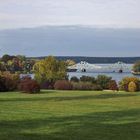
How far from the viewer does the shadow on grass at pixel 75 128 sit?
1200 cm

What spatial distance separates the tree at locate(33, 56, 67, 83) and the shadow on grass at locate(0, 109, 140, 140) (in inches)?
1042

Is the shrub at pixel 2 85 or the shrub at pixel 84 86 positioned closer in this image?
the shrub at pixel 2 85

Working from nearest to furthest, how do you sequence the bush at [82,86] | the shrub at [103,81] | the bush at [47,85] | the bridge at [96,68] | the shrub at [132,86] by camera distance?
the bush at [82,86] < the shrub at [132,86] < the bush at [47,85] < the shrub at [103,81] < the bridge at [96,68]

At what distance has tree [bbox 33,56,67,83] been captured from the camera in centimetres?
4256

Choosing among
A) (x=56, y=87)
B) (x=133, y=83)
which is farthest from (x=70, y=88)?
(x=133, y=83)

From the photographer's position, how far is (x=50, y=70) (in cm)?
4288

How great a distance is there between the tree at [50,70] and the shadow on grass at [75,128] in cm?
2648

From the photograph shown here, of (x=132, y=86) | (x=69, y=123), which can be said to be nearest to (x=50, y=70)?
(x=132, y=86)

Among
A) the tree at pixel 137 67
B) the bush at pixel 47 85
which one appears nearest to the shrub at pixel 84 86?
the bush at pixel 47 85

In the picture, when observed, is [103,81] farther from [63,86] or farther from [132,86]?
[63,86]

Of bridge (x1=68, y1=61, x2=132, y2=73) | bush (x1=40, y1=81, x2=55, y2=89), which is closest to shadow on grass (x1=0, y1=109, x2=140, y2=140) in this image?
bush (x1=40, y1=81, x2=55, y2=89)

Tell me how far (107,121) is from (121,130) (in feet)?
5.67

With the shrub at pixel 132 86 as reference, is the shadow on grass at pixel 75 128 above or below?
below

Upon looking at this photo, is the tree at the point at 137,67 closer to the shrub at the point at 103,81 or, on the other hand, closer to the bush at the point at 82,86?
the shrub at the point at 103,81
